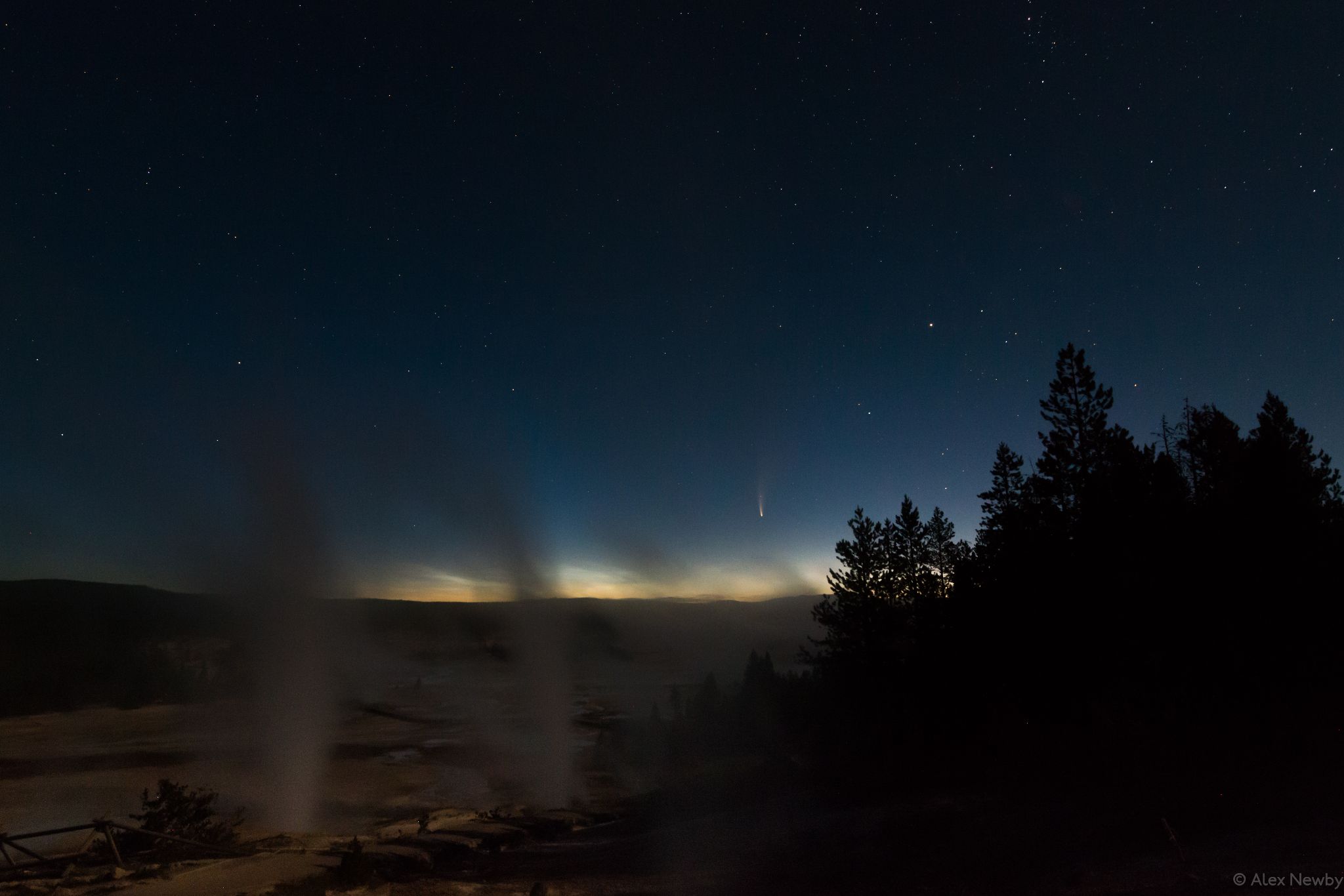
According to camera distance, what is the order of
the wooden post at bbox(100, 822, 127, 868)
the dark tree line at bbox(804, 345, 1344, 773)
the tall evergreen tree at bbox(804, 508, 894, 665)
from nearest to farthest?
the wooden post at bbox(100, 822, 127, 868), the dark tree line at bbox(804, 345, 1344, 773), the tall evergreen tree at bbox(804, 508, 894, 665)

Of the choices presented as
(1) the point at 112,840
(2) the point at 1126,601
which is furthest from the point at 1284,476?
(1) the point at 112,840

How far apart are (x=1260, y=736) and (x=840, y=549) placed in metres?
23.8

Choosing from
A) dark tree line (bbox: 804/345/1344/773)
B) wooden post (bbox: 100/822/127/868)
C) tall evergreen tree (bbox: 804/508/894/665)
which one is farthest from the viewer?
tall evergreen tree (bbox: 804/508/894/665)

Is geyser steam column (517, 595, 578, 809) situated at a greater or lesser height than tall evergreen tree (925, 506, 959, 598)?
lesser

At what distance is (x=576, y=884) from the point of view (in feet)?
51.9

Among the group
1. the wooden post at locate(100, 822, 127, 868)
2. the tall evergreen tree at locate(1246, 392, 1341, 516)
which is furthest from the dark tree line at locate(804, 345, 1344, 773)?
the wooden post at locate(100, 822, 127, 868)

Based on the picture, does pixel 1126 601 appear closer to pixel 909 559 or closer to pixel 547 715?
pixel 909 559

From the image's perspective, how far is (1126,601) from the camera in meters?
26.5

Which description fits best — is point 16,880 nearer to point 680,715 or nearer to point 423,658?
point 680,715

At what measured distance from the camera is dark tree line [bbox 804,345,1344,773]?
76.3 feet

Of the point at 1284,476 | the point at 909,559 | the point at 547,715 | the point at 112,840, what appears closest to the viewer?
the point at 112,840

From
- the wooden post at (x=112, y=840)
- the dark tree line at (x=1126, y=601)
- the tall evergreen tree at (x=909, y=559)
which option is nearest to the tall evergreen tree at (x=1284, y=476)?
the dark tree line at (x=1126, y=601)

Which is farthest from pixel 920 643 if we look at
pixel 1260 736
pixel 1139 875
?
pixel 1139 875

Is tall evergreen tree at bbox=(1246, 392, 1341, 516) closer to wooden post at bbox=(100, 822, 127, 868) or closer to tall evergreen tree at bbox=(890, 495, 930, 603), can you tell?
tall evergreen tree at bbox=(890, 495, 930, 603)
